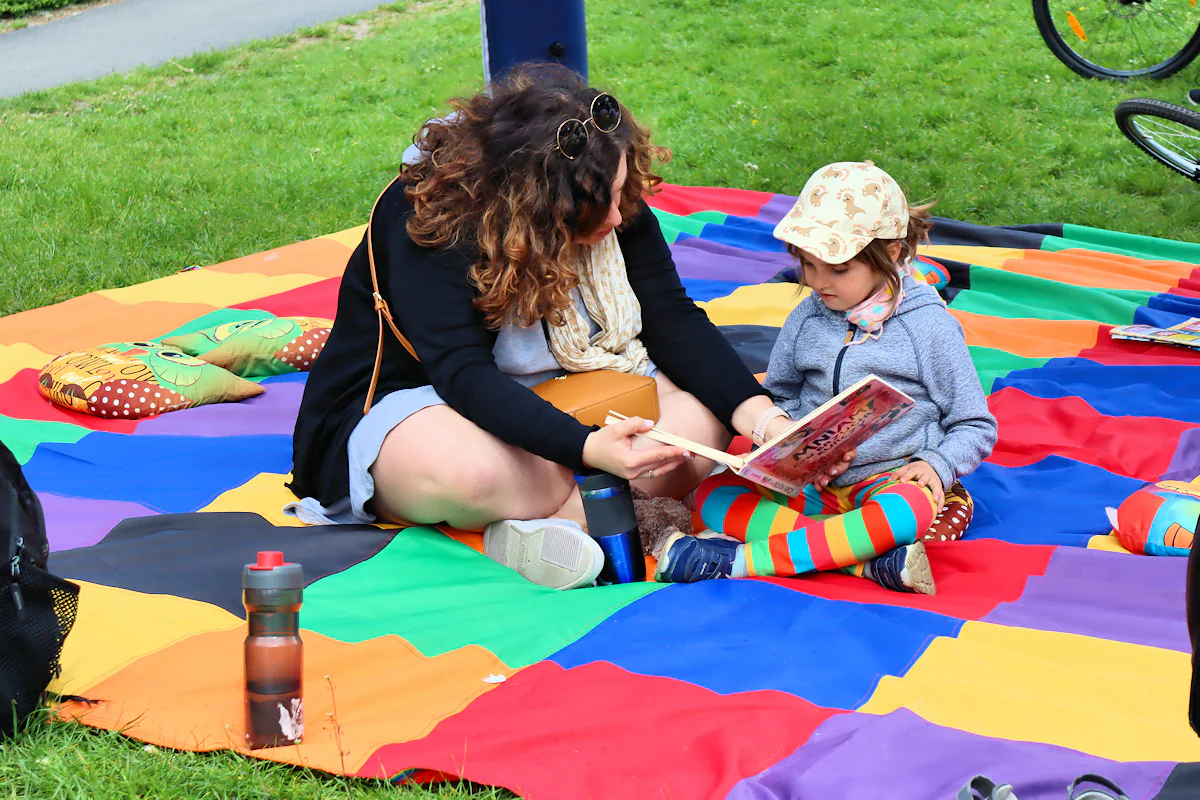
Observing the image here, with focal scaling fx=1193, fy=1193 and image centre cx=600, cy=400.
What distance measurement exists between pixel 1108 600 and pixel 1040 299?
212cm

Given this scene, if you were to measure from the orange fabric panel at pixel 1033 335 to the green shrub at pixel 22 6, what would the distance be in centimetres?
1027

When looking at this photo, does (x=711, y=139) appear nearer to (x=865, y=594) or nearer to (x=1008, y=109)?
(x=1008, y=109)

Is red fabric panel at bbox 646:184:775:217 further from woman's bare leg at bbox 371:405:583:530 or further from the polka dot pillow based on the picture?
woman's bare leg at bbox 371:405:583:530

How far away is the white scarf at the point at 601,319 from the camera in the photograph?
2732mm

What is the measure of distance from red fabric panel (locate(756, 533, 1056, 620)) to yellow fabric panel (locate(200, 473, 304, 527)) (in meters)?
1.17

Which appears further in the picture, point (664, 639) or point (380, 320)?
point (380, 320)

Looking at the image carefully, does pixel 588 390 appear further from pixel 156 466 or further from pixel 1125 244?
pixel 1125 244

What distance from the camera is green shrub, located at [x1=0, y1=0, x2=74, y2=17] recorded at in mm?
11109

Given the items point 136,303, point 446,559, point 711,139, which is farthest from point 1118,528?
point 711,139

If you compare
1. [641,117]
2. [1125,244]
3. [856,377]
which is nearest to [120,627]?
[856,377]

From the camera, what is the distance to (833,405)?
2189 millimetres

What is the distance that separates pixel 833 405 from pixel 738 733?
0.64m

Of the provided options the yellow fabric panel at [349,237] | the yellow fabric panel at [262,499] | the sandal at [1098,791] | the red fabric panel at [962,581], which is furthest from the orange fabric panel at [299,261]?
the sandal at [1098,791]

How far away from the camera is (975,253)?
181 inches
